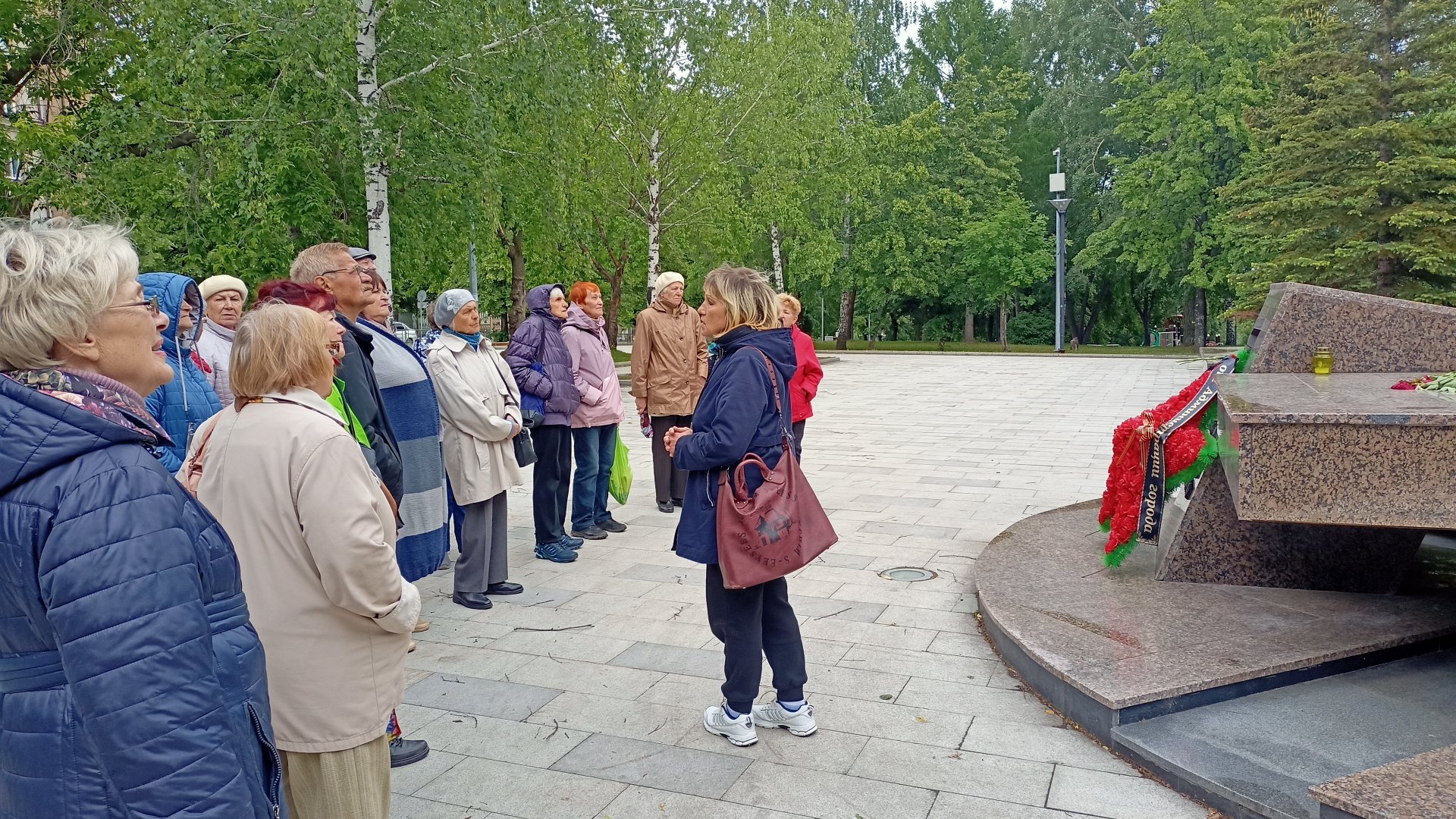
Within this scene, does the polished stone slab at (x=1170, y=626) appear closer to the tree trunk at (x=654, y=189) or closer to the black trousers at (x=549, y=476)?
the black trousers at (x=549, y=476)

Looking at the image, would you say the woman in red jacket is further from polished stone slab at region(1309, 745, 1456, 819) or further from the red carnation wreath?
polished stone slab at region(1309, 745, 1456, 819)

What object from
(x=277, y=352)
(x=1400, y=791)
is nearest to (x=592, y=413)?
(x=277, y=352)

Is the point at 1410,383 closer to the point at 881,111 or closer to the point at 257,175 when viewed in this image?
the point at 257,175

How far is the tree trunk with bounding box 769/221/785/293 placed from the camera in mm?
36438

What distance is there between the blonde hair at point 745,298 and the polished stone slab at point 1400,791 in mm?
2385

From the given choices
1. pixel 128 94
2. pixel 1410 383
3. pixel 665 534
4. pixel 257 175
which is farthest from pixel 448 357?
pixel 128 94

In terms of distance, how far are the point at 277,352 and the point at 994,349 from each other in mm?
40579

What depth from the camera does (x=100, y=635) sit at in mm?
1637

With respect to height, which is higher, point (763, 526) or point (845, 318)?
point (845, 318)

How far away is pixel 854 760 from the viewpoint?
397cm

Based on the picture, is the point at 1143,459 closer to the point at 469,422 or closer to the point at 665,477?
the point at 469,422

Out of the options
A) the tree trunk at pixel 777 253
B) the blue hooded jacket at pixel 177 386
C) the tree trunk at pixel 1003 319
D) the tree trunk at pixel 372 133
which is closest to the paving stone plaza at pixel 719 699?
the blue hooded jacket at pixel 177 386

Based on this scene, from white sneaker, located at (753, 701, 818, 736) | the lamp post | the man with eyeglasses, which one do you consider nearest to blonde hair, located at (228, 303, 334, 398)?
the man with eyeglasses

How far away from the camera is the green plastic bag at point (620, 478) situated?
8.08m
